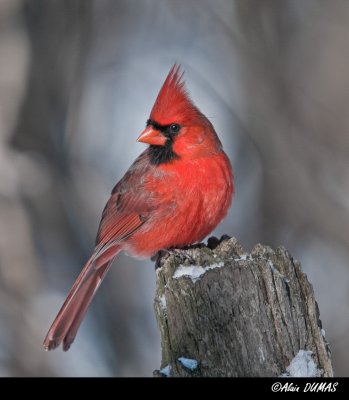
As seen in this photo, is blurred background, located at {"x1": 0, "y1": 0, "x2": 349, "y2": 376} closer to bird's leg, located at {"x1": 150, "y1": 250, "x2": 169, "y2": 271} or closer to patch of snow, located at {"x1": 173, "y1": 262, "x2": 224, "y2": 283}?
bird's leg, located at {"x1": 150, "y1": 250, "x2": 169, "y2": 271}

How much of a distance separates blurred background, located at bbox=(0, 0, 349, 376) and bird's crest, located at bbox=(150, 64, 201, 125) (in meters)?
1.71

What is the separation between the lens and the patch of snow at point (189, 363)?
7.04 ft

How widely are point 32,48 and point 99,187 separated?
1079 mm

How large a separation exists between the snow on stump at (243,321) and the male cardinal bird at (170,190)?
3.22 feet

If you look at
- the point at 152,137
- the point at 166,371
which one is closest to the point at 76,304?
the point at 152,137

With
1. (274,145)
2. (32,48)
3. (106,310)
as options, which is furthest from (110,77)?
(106,310)

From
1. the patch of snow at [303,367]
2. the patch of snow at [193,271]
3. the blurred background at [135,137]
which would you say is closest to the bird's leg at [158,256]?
the patch of snow at [193,271]

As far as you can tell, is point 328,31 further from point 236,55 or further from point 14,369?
point 14,369

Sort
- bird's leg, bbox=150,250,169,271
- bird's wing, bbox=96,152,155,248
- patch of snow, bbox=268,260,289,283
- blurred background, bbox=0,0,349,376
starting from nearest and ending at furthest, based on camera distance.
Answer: patch of snow, bbox=268,260,289,283 < bird's leg, bbox=150,250,169,271 < bird's wing, bbox=96,152,155,248 < blurred background, bbox=0,0,349,376

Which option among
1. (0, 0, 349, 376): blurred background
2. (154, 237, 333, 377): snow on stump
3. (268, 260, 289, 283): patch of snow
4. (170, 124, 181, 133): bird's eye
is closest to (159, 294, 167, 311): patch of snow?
(154, 237, 333, 377): snow on stump

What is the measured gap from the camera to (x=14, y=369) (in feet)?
14.8

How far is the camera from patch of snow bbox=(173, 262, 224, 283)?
2.31 metres
